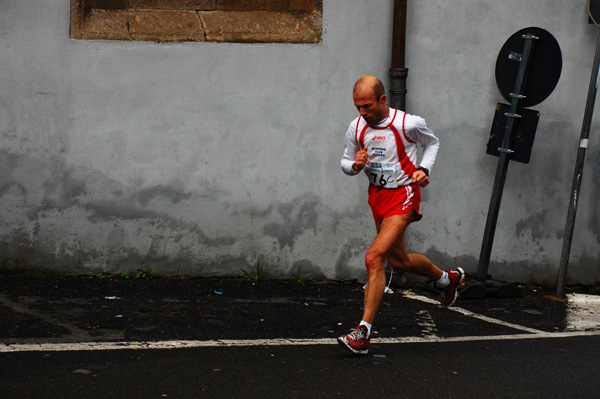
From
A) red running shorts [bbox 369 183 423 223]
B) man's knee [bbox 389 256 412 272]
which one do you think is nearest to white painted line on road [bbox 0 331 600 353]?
man's knee [bbox 389 256 412 272]

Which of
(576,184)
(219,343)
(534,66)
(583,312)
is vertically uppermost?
(534,66)

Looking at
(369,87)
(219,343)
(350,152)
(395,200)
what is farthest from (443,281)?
(219,343)

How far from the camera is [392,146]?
6.12 meters

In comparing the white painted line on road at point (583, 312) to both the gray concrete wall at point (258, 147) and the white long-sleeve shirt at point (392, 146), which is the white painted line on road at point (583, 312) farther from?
the white long-sleeve shirt at point (392, 146)

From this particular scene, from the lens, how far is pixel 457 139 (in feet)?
28.9

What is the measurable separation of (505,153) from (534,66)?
0.85m

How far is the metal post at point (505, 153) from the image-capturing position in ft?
27.2

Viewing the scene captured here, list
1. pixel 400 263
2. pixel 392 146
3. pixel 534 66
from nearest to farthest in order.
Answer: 1. pixel 392 146
2. pixel 400 263
3. pixel 534 66

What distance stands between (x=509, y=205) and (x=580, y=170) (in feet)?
2.77

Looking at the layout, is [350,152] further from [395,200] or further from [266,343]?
[266,343]

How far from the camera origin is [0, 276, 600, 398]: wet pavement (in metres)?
4.89

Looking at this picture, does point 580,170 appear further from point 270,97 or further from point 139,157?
point 139,157

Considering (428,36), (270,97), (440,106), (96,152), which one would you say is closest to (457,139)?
(440,106)

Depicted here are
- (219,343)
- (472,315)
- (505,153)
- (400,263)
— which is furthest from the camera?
(505,153)
